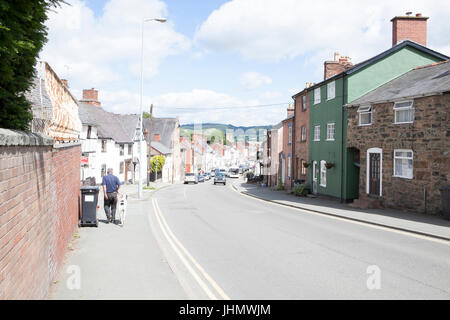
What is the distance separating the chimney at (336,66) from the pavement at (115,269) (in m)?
22.8

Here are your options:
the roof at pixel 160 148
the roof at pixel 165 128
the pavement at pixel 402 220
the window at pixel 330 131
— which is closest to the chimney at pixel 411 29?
the window at pixel 330 131

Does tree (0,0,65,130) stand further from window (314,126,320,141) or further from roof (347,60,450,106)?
window (314,126,320,141)

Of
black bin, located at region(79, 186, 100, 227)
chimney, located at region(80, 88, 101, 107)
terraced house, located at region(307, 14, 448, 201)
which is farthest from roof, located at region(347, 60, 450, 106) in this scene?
chimney, located at region(80, 88, 101, 107)

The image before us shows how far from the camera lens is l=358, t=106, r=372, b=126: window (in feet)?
71.4

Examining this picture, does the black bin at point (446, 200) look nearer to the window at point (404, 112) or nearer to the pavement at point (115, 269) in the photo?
the window at point (404, 112)

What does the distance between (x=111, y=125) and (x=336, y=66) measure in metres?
26.6

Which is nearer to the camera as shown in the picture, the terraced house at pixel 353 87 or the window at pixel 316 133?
the terraced house at pixel 353 87

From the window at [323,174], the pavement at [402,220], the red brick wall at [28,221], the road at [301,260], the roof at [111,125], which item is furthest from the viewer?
the roof at [111,125]

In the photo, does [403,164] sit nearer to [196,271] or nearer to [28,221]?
[196,271]

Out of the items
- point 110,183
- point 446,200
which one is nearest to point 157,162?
point 110,183

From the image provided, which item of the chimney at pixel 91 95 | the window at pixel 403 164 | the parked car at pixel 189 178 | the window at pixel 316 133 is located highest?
the chimney at pixel 91 95

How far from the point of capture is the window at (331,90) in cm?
2561

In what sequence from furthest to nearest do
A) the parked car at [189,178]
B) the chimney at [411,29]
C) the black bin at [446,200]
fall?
the parked car at [189,178] → the chimney at [411,29] → the black bin at [446,200]
